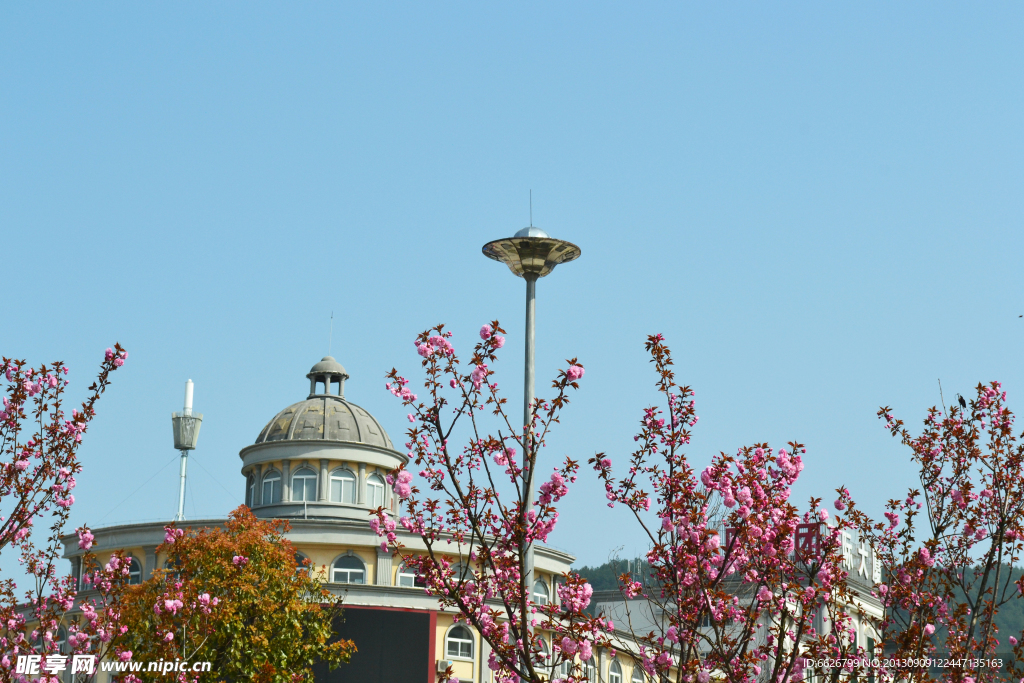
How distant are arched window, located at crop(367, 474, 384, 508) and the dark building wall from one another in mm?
8251

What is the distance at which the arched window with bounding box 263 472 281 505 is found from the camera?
4553cm

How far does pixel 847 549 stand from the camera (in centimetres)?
4888

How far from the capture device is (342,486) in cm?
4575

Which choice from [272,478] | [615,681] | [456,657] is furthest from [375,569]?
[615,681]

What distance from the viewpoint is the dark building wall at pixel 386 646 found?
3672 centimetres

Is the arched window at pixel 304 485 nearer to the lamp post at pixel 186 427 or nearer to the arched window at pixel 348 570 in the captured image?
the arched window at pixel 348 570

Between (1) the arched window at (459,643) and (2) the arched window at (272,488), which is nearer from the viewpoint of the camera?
(1) the arched window at (459,643)

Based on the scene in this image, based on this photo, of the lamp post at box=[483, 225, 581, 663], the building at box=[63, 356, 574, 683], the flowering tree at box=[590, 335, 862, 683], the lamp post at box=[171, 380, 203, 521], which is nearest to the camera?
the flowering tree at box=[590, 335, 862, 683]

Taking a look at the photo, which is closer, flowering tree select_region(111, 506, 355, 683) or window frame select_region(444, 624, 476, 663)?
flowering tree select_region(111, 506, 355, 683)

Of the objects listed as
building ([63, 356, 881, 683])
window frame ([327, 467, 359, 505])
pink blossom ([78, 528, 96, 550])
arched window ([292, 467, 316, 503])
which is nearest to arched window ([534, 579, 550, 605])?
building ([63, 356, 881, 683])

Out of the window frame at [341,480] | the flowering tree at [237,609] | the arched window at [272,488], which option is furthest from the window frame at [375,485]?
the flowering tree at [237,609]

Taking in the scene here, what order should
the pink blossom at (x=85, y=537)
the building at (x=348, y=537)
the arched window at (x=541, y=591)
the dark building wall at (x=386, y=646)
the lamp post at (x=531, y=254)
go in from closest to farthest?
the lamp post at (x=531, y=254)
the pink blossom at (x=85, y=537)
the dark building wall at (x=386, y=646)
the building at (x=348, y=537)
the arched window at (x=541, y=591)

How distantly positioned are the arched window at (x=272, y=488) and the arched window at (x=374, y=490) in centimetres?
367

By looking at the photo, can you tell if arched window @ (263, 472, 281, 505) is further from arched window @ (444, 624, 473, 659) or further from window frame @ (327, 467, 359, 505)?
arched window @ (444, 624, 473, 659)
